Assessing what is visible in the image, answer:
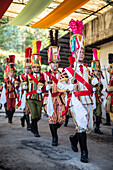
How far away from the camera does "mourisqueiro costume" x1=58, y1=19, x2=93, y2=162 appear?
3.62 m

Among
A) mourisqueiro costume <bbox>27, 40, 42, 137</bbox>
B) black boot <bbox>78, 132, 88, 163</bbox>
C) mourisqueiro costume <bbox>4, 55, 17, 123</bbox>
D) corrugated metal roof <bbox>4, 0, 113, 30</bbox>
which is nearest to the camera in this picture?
black boot <bbox>78, 132, 88, 163</bbox>

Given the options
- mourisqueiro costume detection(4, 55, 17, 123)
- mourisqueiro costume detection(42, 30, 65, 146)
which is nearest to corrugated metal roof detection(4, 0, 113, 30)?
mourisqueiro costume detection(4, 55, 17, 123)

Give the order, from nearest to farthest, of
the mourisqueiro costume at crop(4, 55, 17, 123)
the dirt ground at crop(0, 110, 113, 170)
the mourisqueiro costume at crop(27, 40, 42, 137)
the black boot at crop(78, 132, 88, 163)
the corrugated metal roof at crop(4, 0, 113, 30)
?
the dirt ground at crop(0, 110, 113, 170) < the black boot at crop(78, 132, 88, 163) < the mourisqueiro costume at crop(27, 40, 42, 137) < the mourisqueiro costume at crop(4, 55, 17, 123) < the corrugated metal roof at crop(4, 0, 113, 30)

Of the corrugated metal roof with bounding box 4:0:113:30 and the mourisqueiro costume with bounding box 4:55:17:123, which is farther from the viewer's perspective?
the corrugated metal roof with bounding box 4:0:113:30

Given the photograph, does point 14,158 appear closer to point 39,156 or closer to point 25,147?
point 39,156

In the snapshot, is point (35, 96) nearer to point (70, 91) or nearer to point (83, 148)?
point (70, 91)

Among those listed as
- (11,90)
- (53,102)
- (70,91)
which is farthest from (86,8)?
(70,91)

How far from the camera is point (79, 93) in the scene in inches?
147

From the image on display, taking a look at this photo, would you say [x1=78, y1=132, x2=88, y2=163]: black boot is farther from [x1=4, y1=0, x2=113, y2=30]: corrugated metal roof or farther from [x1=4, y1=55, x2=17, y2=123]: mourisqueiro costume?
[x1=4, y1=0, x2=113, y2=30]: corrugated metal roof

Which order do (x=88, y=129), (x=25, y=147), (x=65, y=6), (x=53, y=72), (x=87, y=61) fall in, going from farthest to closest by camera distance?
(x=87, y=61) → (x=65, y=6) → (x=53, y=72) → (x=25, y=147) → (x=88, y=129)

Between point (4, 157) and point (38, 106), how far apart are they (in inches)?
88.7

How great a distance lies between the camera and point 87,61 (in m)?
16.1

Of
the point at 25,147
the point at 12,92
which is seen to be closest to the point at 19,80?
the point at 12,92

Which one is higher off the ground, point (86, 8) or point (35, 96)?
point (86, 8)
